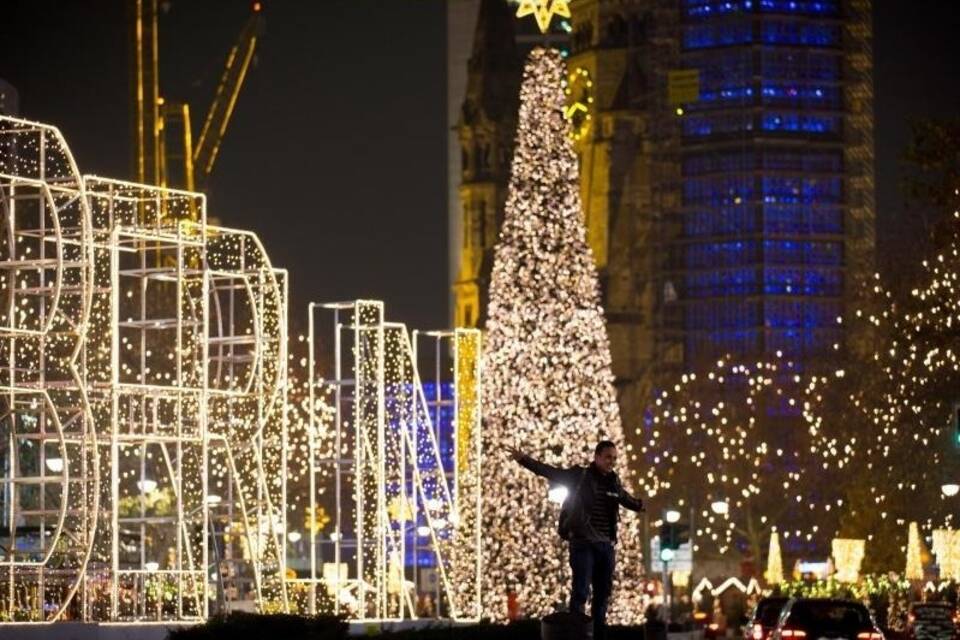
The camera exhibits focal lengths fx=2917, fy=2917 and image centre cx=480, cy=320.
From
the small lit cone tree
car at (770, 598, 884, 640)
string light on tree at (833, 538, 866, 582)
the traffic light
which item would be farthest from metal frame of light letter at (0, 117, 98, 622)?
string light on tree at (833, 538, 866, 582)

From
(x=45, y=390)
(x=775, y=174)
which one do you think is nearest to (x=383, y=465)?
(x=45, y=390)

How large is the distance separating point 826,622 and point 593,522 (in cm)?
1488

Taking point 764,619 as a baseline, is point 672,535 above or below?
above

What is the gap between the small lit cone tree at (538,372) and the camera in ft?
173

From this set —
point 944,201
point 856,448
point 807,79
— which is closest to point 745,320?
point 807,79

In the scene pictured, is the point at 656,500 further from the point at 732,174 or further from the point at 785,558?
the point at 732,174

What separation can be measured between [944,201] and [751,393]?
92.6 meters

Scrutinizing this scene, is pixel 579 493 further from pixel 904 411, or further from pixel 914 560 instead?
pixel 904 411

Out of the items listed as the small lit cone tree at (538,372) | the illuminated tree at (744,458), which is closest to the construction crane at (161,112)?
the illuminated tree at (744,458)

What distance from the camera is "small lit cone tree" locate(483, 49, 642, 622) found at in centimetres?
5288

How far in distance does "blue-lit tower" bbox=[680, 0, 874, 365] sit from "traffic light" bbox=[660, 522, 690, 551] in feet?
449

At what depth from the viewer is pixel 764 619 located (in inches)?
1828

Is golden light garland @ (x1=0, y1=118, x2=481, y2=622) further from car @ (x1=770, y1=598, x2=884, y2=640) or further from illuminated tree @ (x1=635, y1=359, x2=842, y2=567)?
illuminated tree @ (x1=635, y1=359, x2=842, y2=567)

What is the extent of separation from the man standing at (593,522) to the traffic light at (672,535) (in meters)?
22.4
